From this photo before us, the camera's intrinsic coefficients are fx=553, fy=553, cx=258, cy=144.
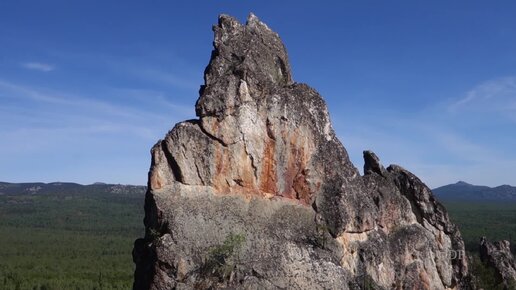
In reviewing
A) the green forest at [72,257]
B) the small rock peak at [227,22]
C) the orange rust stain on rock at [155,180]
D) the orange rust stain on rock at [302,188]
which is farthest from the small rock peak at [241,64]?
the green forest at [72,257]

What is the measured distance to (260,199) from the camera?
32250mm

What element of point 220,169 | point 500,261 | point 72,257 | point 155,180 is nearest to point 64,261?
point 72,257

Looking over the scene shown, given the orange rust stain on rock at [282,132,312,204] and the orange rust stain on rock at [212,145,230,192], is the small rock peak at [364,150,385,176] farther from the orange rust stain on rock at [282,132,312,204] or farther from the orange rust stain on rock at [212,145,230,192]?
the orange rust stain on rock at [212,145,230,192]

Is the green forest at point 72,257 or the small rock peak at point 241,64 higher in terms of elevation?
the small rock peak at point 241,64

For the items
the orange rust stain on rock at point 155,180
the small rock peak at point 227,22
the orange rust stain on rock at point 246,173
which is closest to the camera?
the orange rust stain on rock at point 155,180

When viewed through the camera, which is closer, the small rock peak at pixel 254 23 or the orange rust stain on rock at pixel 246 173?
the orange rust stain on rock at pixel 246 173

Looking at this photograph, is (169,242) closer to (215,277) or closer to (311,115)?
(215,277)

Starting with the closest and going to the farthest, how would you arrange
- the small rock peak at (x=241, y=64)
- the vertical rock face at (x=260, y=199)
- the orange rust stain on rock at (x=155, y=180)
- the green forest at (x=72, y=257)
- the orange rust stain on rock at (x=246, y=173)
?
the vertical rock face at (x=260, y=199) < the orange rust stain on rock at (x=155, y=180) < the orange rust stain on rock at (x=246, y=173) < the small rock peak at (x=241, y=64) < the green forest at (x=72, y=257)

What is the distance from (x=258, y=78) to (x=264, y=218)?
332 inches

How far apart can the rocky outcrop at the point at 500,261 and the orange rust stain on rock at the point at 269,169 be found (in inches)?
1040

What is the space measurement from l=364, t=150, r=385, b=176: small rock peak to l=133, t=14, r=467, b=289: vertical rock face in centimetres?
259

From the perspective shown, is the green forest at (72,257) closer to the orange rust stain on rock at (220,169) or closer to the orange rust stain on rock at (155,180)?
the orange rust stain on rock at (220,169)

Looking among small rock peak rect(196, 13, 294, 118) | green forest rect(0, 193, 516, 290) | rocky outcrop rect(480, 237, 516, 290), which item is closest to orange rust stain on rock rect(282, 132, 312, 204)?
small rock peak rect(196, 13, 294, 118)

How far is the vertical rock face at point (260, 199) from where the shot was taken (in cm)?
2931
